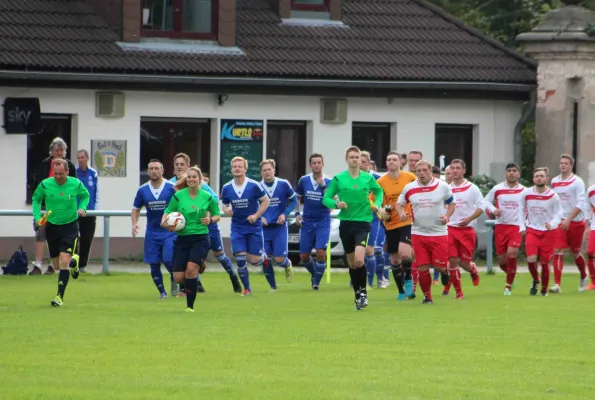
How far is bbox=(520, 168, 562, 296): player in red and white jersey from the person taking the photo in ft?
75.4

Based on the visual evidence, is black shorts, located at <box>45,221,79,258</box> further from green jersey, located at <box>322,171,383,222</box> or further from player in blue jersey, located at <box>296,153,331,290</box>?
player in blue jersey, located at <box>296,153,331,290</box>

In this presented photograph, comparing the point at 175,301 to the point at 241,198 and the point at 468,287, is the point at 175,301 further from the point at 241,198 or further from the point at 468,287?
the point at 468,287

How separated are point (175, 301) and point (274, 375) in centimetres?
857

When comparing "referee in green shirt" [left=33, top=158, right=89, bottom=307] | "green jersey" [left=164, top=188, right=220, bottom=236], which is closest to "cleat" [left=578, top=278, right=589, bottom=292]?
"green jersey" [left=164, top=188, right=220, bottom=236]

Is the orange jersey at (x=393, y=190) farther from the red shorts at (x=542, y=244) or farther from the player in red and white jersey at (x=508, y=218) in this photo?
the red shorts at (x=542, y=244)

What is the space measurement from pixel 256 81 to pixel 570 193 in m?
9.18

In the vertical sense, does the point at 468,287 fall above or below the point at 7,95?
below

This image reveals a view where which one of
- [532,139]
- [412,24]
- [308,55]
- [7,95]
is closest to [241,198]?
[7,95]

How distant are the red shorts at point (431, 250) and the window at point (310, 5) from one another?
14324 mm

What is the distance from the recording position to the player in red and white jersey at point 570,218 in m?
24.0

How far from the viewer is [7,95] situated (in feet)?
98.4

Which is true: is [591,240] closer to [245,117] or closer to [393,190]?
[393,190]

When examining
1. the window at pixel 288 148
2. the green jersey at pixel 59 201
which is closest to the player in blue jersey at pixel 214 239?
the green jersey at pixel 59 201

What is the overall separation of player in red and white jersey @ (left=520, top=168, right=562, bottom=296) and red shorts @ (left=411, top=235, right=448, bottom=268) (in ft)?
8.38
